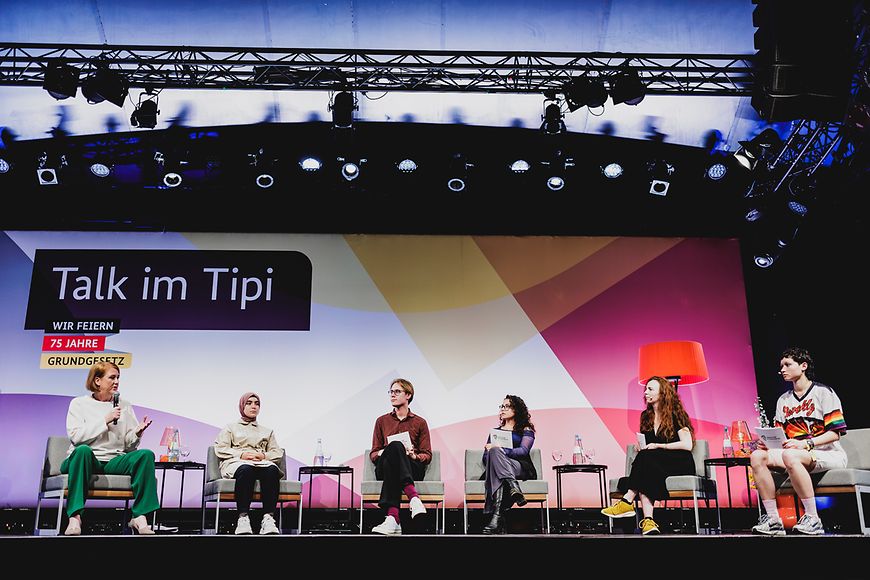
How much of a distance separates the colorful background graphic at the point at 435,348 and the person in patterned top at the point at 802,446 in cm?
237

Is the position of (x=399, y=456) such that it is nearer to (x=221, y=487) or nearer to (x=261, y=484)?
(x=261, y=484)

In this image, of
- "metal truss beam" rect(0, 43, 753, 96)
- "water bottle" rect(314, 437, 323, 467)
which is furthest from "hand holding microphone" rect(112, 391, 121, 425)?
"metal truss beam" rect(0, 43, 753, 96)

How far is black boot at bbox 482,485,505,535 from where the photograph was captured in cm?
515

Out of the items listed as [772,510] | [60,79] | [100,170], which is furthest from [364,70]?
[772,510]

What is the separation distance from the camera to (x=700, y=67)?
5.90 meters

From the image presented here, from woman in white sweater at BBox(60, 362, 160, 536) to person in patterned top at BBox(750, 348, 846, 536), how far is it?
3.30 m

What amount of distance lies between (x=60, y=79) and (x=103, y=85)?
297 mm

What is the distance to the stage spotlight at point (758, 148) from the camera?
19.7ft

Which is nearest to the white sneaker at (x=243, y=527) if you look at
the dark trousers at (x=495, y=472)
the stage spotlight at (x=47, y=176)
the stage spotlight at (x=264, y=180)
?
the dark trousers at (x=495, y=472)

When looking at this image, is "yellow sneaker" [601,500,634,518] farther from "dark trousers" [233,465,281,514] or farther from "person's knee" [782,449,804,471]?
"dark trousers" [233,465,281,514]

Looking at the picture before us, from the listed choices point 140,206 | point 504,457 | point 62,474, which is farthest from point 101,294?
point 504,457

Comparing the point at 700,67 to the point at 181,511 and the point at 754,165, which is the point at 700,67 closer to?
the point at 754,165

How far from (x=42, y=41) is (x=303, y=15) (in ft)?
6.63

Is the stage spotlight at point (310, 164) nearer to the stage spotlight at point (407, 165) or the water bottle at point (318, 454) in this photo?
the stage spotlight at point (407, 165)
